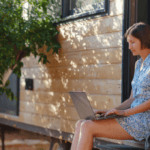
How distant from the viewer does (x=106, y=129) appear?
2.26 m

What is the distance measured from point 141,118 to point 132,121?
72 millimetres

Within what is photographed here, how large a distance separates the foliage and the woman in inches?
72.2

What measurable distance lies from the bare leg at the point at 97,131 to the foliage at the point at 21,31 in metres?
1.90

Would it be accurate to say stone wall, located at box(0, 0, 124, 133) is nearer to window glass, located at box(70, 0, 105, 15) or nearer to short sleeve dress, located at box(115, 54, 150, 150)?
window glass, located at box(70, 0, 105, 15)

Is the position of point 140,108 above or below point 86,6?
below

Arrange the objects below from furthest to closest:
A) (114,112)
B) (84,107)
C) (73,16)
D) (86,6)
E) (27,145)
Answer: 1. (27,145)
2. (73,16)
3. (86,6)
4. (84,107)
5. (114,112)

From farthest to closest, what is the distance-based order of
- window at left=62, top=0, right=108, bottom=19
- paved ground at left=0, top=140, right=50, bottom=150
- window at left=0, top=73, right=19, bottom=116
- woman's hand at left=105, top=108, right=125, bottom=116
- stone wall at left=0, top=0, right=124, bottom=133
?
window at left=0, top=73, right=19, bottom=116 → paved ground at left=0, top=140, right=50, bottom=150 → window at left=62, top=0, right=108, bottom=19 → stone wall at left=0, top=0, right=124, bottom=133 → woman's hand at left=105, top=108, right=125, bottom=116

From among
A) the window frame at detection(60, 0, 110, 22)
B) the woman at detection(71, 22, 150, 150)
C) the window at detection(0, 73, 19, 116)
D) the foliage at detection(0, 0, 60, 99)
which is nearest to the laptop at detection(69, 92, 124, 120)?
the woman at detection(71, 22, 150, 150)

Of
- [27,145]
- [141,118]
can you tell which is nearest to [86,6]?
[141,118]

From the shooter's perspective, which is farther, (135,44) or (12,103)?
(12,103)

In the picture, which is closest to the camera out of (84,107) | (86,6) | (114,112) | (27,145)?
(114,112)

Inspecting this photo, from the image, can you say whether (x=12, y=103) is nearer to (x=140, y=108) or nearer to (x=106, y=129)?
(x=106, y=129)

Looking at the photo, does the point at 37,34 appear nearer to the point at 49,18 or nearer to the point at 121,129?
the point at 49,18

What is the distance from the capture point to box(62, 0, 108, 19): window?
3.60 meters
